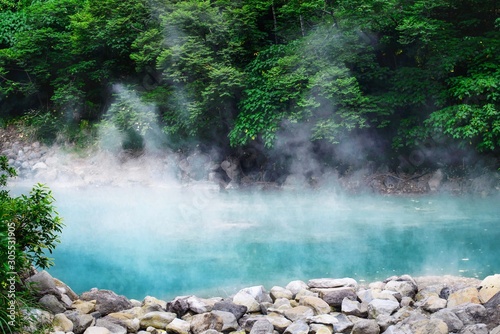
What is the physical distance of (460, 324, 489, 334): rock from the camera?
3.83m

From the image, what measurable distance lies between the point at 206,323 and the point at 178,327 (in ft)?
0.80

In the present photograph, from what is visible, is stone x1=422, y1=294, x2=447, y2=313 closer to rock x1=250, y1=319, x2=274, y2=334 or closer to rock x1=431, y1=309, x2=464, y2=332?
rock x1=431, y1=309, x2=464, y2=332

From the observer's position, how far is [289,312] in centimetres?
466

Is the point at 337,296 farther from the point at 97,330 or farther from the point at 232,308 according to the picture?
the point at 97,330

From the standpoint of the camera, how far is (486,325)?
3994 millimetres

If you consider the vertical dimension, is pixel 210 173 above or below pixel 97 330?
above

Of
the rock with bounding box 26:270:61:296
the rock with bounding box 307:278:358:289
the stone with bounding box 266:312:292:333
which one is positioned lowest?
the stone with bounding box 266:312:292:333

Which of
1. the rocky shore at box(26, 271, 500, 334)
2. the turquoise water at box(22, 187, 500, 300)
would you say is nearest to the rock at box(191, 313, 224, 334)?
the rocky shore at box(26, 271, 500, 334)

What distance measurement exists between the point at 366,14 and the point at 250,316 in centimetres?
967

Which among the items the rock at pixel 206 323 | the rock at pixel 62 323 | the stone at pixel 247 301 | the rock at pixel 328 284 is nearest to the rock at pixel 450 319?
the rock at pixel 328 284

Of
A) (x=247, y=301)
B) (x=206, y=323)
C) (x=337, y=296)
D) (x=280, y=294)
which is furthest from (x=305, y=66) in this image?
(x=206, y=323)

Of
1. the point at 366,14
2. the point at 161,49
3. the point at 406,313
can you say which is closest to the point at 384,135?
the point at 366,14

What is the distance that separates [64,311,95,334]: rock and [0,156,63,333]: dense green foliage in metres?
0.34

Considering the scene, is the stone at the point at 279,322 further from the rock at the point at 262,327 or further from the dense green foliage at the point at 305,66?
the dense green foliage at the point at 305,66
